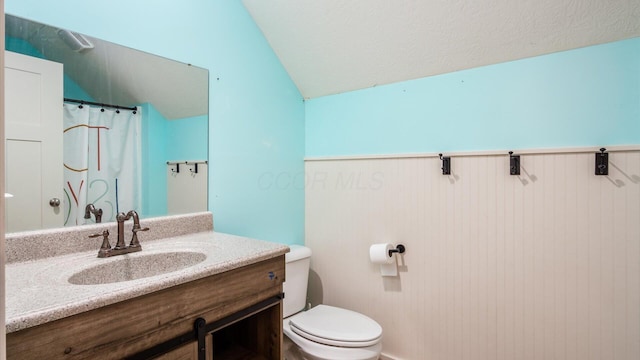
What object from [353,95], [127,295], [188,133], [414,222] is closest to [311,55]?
[353,95]

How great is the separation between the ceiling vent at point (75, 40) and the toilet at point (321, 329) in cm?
137

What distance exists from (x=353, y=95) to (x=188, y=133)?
3.32 ft

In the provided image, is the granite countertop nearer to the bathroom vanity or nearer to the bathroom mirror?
the bathroom vanity

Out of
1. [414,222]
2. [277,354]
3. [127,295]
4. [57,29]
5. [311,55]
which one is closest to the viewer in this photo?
[127,295]

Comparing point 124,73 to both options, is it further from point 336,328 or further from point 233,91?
point 336,328

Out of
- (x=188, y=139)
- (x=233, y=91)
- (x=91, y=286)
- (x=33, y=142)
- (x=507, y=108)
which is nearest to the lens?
(x=91, y=286)

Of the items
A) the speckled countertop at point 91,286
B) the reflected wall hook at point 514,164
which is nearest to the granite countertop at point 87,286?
the speckled countertop at point 91,286

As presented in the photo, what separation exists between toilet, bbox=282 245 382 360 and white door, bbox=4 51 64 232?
1.13 m

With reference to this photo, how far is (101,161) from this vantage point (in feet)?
4.43

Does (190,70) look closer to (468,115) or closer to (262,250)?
(262,250)

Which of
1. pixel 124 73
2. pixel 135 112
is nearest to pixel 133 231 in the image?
pixel 135 112

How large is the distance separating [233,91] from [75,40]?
28.4 inches

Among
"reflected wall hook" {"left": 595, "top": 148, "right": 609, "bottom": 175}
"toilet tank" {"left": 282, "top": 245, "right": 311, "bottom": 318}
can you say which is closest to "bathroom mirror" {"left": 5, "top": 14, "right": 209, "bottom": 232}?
"toilet tank" {"left": 282, "top": 245, "right": 311, "bottom": 318}

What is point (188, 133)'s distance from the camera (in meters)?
1.63
